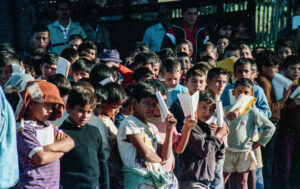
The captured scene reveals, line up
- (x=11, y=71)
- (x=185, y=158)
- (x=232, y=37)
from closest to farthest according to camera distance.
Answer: (x=185, y=158), (x=11, y=71), (x=232, y=37)

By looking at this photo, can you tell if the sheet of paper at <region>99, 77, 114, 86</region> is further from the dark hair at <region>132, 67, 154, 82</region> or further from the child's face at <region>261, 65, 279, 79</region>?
the child's face at <region>261, 65, 279, 79</region>

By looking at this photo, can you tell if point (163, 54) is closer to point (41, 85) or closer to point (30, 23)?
point (30, 23)

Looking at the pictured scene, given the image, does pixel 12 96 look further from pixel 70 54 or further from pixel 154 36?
pixel 154 36

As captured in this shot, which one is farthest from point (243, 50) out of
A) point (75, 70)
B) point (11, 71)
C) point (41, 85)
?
point (41, 85)

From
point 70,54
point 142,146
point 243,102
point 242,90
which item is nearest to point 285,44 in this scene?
point 242,90

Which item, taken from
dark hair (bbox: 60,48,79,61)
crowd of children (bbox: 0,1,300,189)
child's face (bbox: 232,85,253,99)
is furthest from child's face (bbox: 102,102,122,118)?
dark hair (bbox: 60,48,79,61)

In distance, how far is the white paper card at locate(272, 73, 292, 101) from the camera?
22.4 feet

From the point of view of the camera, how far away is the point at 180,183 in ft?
17.1

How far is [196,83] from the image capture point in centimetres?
605

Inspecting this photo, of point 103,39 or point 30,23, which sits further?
point 30,23

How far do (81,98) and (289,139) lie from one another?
152 inches

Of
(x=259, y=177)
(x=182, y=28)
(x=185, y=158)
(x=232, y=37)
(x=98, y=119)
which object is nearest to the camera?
(x=98, y=119)

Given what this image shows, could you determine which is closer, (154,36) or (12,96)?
(12,96)

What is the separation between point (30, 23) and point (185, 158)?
18.6ft
